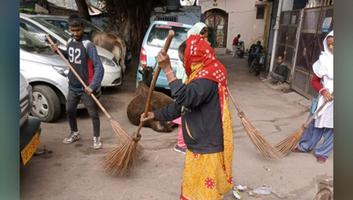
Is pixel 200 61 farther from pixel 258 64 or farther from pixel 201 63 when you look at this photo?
pixel 258 64

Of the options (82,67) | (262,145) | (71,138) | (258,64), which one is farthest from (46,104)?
(258,64)

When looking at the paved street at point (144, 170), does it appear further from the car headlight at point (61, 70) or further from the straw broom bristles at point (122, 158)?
the car headlight at point (61, 70)

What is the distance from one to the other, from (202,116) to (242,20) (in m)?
20.5

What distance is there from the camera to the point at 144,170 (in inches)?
150

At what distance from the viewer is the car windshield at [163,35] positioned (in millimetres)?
7137

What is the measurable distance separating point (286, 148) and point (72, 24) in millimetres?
3134

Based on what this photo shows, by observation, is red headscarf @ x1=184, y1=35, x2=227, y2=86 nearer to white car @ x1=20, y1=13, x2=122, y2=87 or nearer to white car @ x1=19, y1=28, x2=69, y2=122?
white car @ x1=19, y1=28, x2=69, y2=122

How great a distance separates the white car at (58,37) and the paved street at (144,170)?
3.53ft

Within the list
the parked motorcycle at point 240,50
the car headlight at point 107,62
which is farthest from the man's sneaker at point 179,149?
the parked motorcycle at point 240,50

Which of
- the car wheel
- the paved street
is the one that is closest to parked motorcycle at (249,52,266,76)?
the paved street
